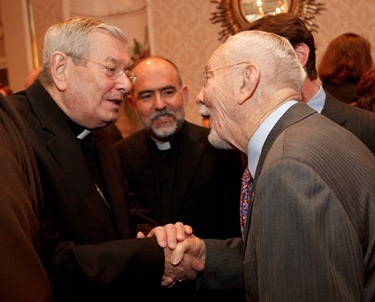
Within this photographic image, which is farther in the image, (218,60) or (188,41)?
(188,41)

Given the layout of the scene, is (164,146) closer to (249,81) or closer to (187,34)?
(249,81)

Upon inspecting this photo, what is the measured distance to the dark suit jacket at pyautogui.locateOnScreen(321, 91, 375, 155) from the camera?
2.53 m

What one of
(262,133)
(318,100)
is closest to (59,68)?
(262,133)

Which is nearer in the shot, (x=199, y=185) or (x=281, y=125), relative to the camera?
(x=281, y=125)

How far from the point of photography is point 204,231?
314 centimetres

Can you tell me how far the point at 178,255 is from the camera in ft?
7.62

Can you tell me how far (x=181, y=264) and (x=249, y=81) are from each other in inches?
39.0

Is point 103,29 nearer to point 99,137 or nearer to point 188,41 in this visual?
point 99,137

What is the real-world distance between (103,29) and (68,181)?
75cm

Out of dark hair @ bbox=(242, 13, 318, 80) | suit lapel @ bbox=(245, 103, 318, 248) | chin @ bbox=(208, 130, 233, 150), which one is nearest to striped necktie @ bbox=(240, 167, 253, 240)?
chin @ bbox=(208, 130, 233, 150)

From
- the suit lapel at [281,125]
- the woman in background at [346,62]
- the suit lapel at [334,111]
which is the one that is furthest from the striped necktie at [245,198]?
the woman in background at [346,62]

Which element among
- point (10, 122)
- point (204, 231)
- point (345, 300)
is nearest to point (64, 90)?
point (10, 122)

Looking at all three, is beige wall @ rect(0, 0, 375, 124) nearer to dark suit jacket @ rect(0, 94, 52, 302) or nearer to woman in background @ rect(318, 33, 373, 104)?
woman in background @ rect(318, 33, 373, 104)

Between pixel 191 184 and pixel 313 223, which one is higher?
pixel 313 223
